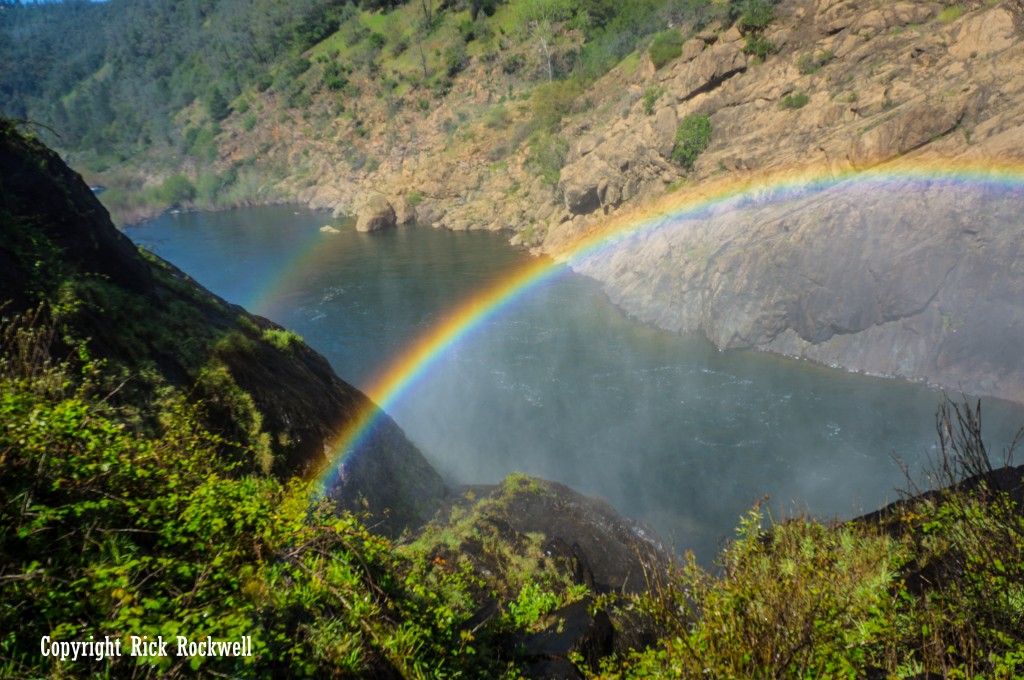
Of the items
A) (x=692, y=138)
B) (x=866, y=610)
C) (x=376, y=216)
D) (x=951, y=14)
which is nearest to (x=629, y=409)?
(x=866, y=610)

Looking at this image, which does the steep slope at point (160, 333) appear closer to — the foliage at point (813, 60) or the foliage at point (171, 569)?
the foliage at point (171, 569)

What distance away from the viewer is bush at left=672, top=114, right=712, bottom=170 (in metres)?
43.1

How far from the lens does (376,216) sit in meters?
65.7

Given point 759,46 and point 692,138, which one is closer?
point 759,46

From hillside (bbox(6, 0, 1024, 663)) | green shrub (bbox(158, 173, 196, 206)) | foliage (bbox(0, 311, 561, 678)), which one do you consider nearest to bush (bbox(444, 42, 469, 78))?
green shrub (bbox(158, 173, 196, 206))

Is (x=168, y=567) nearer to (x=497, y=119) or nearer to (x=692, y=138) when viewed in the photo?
(x=692, y=138)

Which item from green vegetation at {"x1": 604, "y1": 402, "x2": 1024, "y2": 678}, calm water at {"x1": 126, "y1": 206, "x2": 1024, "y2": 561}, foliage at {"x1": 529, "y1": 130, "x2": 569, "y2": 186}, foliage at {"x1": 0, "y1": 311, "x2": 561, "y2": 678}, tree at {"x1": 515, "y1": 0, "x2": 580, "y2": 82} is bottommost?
green vegetation at {"x1": 604, "y1": 402, "x2": 1024, "y2": 678}

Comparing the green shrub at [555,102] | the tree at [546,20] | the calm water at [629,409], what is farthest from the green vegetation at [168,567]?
the tree at [546,20]

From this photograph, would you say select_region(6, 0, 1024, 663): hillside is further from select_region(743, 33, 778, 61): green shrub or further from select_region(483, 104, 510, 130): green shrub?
select_region(483, 104, 510, 130): green shrub

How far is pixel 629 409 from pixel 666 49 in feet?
142

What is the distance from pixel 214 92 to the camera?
Answer: 11638 cm

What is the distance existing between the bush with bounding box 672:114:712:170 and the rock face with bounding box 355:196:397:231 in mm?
37688

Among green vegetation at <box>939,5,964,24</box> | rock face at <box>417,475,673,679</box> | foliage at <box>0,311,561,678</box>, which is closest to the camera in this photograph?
foliage at <box>0,311,561,678</box>

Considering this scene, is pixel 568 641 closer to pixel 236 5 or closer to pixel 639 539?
pixel 639 539
